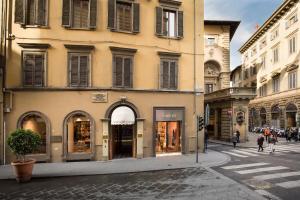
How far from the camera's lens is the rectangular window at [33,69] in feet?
48.6

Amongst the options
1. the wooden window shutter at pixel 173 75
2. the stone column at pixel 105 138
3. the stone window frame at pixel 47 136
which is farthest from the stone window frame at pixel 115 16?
the stone window frame at pixel 47 136

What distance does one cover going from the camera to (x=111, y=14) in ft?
52.0

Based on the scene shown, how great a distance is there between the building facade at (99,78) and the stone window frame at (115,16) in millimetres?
65

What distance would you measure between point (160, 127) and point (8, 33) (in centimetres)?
1095

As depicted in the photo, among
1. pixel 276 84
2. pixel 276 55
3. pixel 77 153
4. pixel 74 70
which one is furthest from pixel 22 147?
pixel 276 55

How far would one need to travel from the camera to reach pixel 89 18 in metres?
15.5

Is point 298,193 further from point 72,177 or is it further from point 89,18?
point 89,18

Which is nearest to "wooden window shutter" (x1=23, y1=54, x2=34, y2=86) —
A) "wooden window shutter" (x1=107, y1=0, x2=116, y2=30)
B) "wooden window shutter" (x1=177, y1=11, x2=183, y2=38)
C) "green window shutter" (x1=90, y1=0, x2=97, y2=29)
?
"green window shutter" (x1=90, y1=0, x2=97, y2=29)

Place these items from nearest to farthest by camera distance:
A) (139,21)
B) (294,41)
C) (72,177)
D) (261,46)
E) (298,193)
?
1. (298,193)
2. (72,177)
3. (139,21)
4. (294,41)
5. (261,46)

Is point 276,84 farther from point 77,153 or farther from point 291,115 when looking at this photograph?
point 77,153

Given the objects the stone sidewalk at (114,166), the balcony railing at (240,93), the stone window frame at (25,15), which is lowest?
the stone sidewalk at (114,166)

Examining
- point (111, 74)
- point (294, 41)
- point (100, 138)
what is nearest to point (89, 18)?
point (111, 74)

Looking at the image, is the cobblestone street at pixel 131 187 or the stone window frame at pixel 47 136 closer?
the cobblestone street at pixel 131 187

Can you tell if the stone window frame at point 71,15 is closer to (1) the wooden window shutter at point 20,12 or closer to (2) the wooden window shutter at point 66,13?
(2) the wooden window shutter at point 66,13
